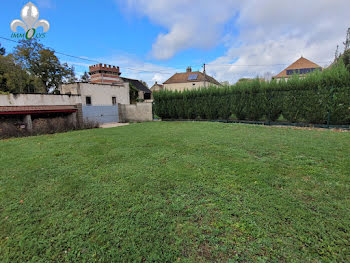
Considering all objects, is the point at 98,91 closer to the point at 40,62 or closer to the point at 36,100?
the point at 36,100

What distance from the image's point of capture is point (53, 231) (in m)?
1.88

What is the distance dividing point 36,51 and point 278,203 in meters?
30.8

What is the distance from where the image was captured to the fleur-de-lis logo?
9.96 m

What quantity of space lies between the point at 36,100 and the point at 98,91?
5590mm

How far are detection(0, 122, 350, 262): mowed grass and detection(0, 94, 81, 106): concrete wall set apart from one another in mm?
9307

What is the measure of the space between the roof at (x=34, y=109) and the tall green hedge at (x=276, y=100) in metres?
7.53

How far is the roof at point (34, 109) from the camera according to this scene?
990cm

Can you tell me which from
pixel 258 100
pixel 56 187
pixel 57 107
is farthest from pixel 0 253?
pixel 57 107

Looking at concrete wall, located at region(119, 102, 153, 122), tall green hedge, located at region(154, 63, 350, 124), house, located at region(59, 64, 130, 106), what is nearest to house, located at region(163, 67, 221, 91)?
house, located at region(59, 64, 130, 106)

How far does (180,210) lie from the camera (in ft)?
7.11

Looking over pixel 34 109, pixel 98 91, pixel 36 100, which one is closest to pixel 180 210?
pixel 34 109

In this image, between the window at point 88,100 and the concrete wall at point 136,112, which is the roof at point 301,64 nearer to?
the concrete wall at point 136,112

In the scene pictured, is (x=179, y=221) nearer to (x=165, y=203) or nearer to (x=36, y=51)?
(x=165, y=203)

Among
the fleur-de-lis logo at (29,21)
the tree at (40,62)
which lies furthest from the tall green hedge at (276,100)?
the tree at (40,62)
